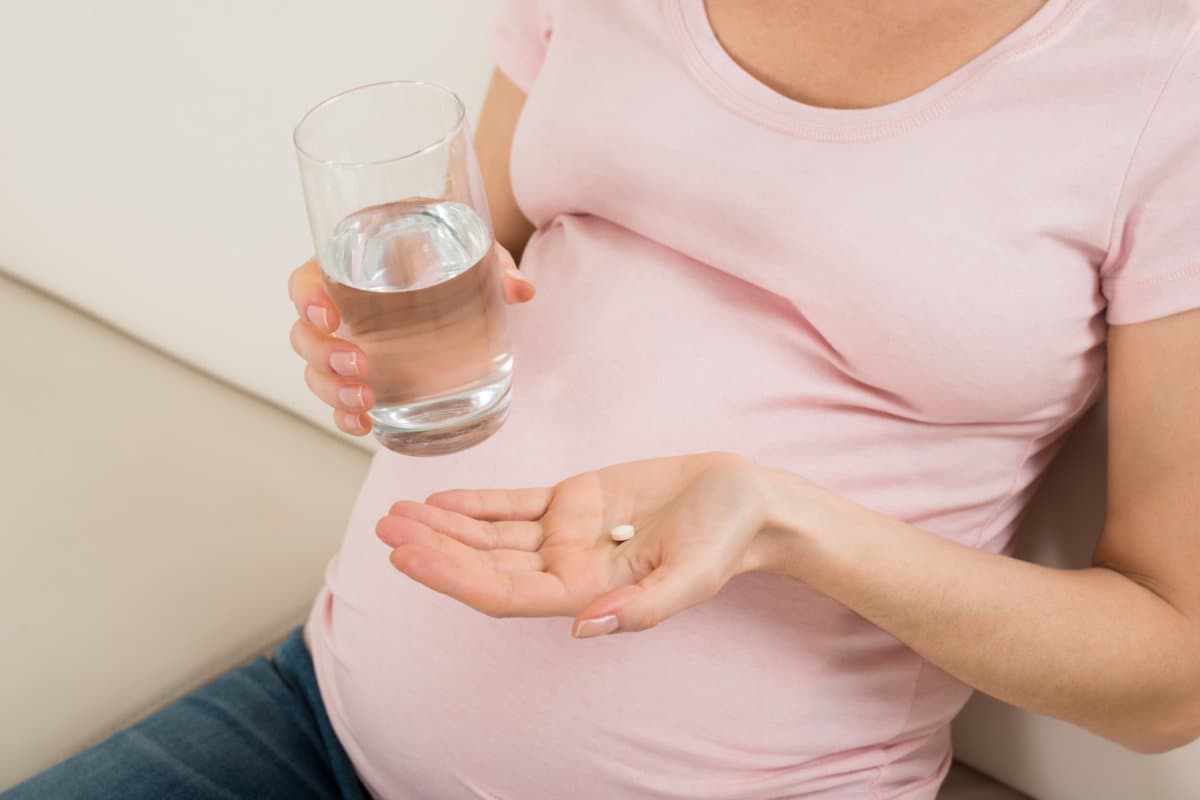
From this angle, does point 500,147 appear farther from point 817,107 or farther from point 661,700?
point 661,700

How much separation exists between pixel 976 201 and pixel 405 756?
23.4 inches

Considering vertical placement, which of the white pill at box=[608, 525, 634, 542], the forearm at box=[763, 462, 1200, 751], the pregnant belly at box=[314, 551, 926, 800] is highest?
the white pill at box=[608, 525, 634, 542]

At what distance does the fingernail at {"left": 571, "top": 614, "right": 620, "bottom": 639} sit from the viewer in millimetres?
597

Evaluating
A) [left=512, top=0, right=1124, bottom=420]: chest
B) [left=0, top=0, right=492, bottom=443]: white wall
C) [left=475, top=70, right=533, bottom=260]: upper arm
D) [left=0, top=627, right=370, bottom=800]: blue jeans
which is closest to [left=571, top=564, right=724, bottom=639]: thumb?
[left=512, top=0, right=1124, bottom=420]: chest

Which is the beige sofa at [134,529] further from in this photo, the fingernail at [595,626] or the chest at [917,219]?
the fingernail at [595,626]

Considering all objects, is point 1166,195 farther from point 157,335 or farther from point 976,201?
point 157,335

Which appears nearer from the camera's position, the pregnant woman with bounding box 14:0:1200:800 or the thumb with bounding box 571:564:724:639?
the thumb with bounding box 571:564:724:639

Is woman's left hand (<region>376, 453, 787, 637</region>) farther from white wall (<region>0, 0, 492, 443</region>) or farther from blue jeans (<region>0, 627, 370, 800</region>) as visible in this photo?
white wall (<region>0, 0, 492, 443</region>)

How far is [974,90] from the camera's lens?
0.75m

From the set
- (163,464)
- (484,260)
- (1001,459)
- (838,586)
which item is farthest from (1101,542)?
(163,464)

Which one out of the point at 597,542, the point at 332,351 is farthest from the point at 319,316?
the point at 597,542

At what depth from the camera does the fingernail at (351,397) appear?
0.71 metres

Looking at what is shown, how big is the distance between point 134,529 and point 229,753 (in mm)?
341

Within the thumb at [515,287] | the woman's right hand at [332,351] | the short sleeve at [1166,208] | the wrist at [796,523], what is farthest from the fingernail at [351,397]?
the short sleeve at [1166,208]
